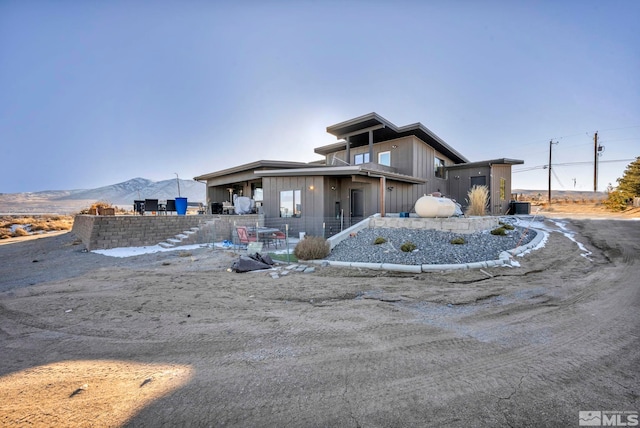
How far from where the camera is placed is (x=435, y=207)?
10016 millimetres

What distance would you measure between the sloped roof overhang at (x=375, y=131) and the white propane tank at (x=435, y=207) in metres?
5.90

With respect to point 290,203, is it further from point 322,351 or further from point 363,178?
A: point 322,351

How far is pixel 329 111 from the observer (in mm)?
18938

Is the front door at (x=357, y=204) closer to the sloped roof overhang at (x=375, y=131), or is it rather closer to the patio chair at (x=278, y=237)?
the sloped roof overhang at (x=375, y=131)

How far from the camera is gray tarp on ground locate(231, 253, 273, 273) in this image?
6.89 m

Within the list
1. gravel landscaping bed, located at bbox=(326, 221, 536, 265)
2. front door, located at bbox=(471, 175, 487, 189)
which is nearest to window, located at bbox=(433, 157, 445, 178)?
front door, located at bbox=(471, 175, 487, 189)

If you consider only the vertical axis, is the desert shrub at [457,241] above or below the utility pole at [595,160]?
below

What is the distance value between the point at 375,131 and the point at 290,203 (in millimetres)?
7145

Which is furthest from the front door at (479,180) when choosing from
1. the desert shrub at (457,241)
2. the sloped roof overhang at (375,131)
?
the desert shrub at (457,241)

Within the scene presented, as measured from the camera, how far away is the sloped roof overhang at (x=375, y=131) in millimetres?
13969

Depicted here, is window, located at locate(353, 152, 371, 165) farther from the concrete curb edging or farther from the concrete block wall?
the concrete curb edging

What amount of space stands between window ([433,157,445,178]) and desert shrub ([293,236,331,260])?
1431 cm

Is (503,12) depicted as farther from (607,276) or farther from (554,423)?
(554,423)

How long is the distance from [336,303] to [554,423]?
10.0 ft
